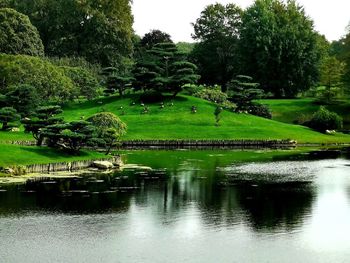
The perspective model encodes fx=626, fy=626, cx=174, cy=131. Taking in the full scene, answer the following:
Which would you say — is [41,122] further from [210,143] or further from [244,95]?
[244,95]

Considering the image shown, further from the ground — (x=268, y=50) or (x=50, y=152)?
(x=268, y=50)

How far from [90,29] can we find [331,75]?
53056mm

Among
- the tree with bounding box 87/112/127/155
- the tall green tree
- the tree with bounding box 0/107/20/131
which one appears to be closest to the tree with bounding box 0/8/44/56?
the tall green tree

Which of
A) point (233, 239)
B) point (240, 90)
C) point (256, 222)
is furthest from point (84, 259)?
point (240, 90)

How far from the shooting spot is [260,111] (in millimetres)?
108750

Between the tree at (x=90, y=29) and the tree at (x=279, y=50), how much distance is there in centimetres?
2774

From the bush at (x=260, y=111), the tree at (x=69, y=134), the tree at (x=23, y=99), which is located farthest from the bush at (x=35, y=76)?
the tree at (x=69, y=134)

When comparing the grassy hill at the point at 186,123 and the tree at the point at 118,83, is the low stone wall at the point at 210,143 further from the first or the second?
the tree at the point at 118,83

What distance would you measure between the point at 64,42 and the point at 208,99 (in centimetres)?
4379

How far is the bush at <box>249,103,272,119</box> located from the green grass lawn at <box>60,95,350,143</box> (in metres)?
5.62

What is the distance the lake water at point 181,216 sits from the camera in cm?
2884

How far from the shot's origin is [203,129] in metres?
94.1

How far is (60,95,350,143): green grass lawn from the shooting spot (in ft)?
302

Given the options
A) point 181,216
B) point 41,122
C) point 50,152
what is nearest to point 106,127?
point 41,122
